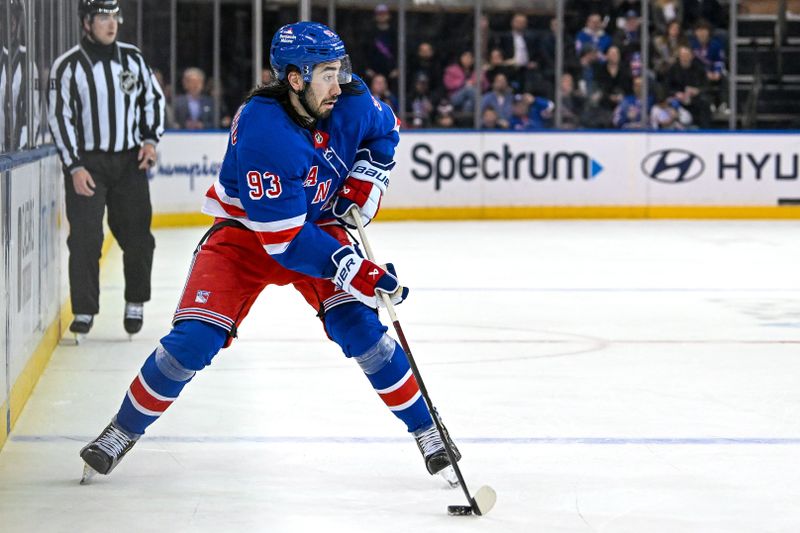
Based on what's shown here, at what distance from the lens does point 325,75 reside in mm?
3598

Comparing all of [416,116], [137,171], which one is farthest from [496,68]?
[137,171]

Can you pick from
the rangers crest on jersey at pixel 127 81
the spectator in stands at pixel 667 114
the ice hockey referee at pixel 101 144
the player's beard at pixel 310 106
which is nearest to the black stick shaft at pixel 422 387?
the player's beard at pixel 310 106

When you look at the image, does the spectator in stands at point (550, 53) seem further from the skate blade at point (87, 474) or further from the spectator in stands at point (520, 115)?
the skate blade at point (87, 474)

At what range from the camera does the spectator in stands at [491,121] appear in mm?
14234

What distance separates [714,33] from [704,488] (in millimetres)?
11817

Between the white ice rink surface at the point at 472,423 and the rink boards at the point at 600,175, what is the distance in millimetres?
5432

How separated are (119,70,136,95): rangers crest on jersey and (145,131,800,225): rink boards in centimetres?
771

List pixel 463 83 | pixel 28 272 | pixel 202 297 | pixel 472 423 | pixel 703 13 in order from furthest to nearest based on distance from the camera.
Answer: pixel 703 13, pixel 463 83, pixel 28 272, pixel 472 423, pixel 202 297

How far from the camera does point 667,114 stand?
47.5ft

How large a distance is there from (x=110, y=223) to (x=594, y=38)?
9.29 meters

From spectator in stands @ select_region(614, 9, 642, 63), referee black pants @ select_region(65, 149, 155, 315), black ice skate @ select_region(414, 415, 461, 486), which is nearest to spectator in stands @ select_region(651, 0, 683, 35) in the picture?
spectator in stands @ select_region(614, 9, 642, 63)

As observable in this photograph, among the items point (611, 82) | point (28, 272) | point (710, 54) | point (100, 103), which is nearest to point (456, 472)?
point (28, 272)

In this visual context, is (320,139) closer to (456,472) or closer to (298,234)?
(298,234)

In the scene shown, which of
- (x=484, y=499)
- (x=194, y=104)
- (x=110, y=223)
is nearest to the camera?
(x=484, y=499)
